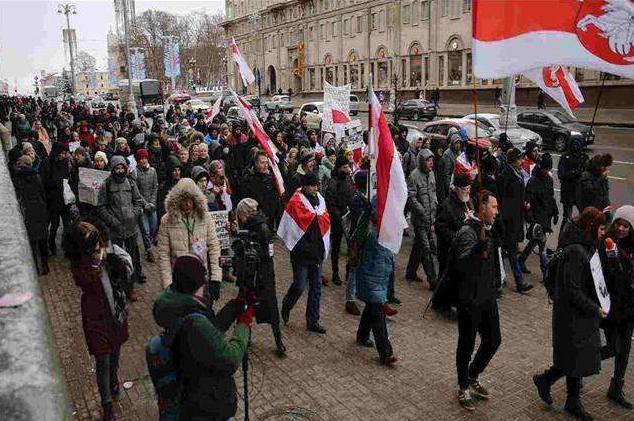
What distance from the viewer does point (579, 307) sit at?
437cm

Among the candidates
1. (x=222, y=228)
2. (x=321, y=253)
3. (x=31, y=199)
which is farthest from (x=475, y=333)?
(x=31, y=199)

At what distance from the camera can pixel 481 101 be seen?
4672cm

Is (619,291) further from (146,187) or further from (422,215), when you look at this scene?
(146,187)

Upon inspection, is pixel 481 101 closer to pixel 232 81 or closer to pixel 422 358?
pixel 422 358

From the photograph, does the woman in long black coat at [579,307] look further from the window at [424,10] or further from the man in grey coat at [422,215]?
the window at [424,10]

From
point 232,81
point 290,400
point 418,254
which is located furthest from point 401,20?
point 290,400

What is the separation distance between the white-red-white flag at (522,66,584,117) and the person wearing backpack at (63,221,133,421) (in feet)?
12.7

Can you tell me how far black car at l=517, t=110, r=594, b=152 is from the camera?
2291cm

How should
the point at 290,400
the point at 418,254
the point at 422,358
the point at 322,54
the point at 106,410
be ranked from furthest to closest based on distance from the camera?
1. the point at 322,54
2. the point at 418,254
3. the point at 422,358
4. the point at 290,400
5. the point at 106,410

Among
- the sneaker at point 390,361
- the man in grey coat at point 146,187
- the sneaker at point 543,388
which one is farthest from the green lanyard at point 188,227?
the sneaker at point 543,388

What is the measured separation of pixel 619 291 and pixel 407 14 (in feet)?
179

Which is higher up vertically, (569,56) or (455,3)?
(455,3)

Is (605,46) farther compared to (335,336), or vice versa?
(335,336)

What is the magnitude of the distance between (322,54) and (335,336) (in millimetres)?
67549
